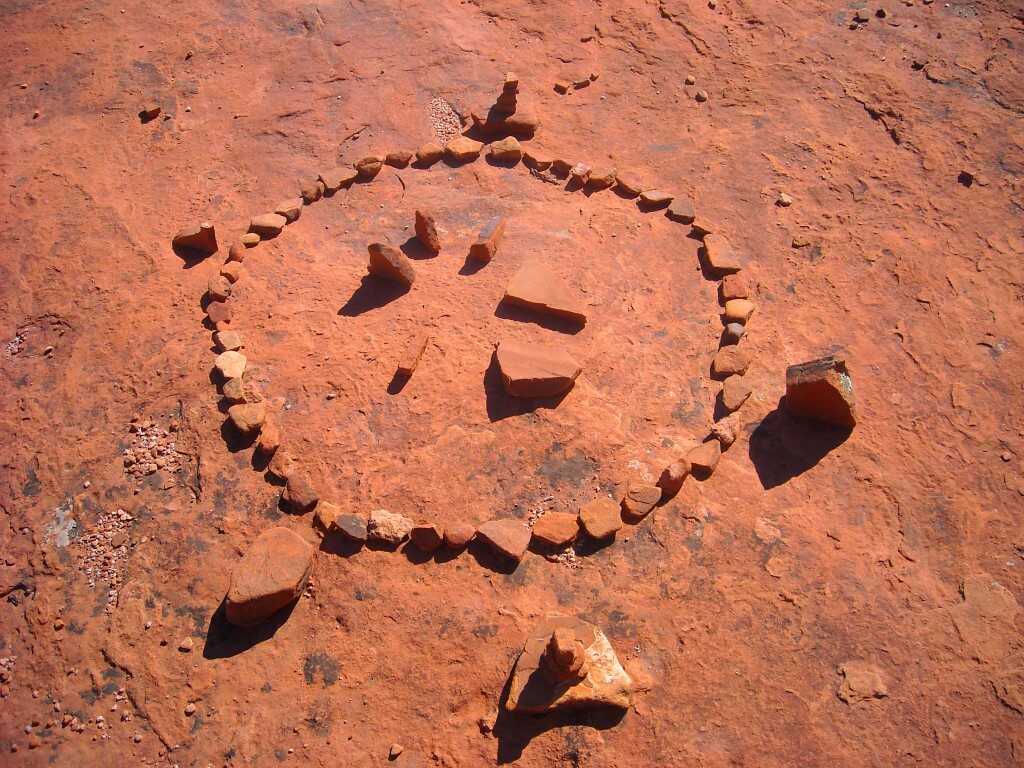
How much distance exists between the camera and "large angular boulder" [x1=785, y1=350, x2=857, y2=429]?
4.27 meters

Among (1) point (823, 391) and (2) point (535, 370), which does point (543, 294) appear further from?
(1) point (823, 391)

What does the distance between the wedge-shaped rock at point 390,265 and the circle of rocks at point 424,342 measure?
0.37 m

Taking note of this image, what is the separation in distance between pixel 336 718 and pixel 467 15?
635 centimetres

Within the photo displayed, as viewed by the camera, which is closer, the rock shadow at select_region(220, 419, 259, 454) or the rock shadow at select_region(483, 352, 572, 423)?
the rock shadow at select_region(220, 419, 259, 454)

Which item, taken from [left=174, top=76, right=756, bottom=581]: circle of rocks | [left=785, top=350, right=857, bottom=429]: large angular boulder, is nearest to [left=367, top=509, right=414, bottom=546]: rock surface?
[left=174, top=76, right=756, bottom=581]: circle of rocks

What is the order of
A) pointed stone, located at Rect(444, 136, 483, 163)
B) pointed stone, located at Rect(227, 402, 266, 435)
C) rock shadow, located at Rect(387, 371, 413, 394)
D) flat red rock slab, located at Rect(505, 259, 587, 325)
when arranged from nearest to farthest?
pointed stone, located at Rect(227, 402, 266, 435) < rock shadow, located at Rect(387, 371, 413, 394) < flat red rock slab, located at Rect(505, 259, 587, 325) < pointed stone, located at Rect(444, 136, 483, 163)

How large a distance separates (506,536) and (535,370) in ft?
3.44

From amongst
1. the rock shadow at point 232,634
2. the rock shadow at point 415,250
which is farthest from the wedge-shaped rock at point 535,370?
the rock shadow at point 232,634

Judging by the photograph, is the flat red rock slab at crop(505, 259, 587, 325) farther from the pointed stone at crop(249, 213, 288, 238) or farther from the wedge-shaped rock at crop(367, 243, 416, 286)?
the pointed stone at crop(249, 213, 288, 238)

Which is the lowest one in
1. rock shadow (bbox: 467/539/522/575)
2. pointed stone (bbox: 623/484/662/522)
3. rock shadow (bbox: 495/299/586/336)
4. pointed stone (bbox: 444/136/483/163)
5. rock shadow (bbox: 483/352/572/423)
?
rock shadow (bbox: 467/539/522/575)

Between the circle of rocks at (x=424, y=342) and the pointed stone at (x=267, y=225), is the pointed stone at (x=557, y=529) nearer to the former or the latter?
the circle of rocks at (x=424, y=342)

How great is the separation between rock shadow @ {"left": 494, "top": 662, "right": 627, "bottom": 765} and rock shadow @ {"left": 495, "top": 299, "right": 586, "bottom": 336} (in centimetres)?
239

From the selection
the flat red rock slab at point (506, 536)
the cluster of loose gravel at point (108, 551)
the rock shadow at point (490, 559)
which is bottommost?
the cluster of loose gravel at point (108, 551)

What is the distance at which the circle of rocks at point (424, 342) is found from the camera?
13.5 ft
